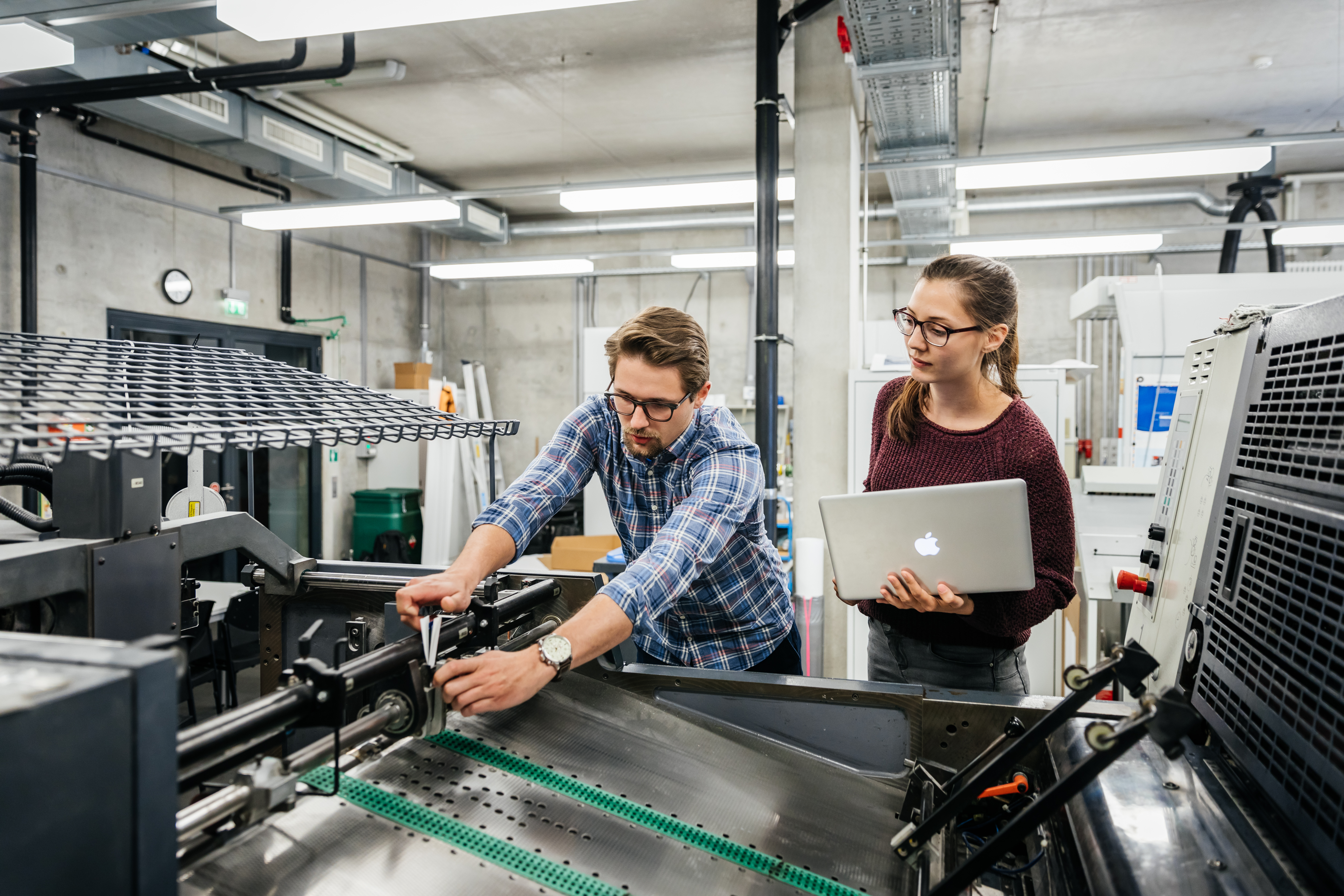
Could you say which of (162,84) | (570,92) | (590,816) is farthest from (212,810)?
(570,92)

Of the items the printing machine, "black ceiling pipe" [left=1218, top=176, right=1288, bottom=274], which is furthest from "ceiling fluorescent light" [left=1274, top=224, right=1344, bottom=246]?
the printing machine

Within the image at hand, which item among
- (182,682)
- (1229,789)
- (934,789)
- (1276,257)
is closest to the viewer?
(182,682)

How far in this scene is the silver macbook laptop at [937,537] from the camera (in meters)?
1.25

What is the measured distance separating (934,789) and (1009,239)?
498 centimetres

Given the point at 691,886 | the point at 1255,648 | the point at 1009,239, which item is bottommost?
the point at 691,886

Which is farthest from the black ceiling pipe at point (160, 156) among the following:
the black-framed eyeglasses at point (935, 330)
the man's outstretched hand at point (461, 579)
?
the black-framed eyeglasses at point (935, 330)

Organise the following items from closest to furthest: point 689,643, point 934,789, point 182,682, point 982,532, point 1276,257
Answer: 1. point 182,682
2. point 934,789
3. point 982,532
4. point 689,643
5. point 1276,257

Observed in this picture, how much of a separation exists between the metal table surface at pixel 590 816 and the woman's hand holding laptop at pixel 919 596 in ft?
1.01

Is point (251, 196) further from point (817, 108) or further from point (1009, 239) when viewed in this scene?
point (1009, 239)

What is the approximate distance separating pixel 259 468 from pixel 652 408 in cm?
586

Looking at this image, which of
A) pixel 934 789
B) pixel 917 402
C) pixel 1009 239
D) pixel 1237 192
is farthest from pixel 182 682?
pixel 1237 192

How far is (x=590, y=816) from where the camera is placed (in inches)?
36.8

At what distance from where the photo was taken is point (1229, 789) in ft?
2.57

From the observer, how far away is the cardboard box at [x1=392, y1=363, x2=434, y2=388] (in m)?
7.18
